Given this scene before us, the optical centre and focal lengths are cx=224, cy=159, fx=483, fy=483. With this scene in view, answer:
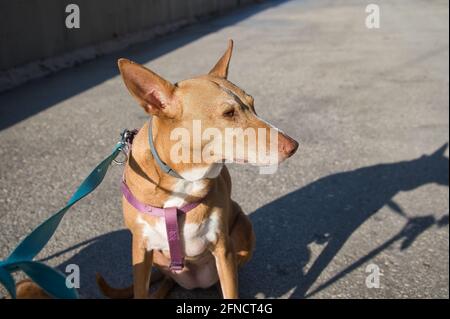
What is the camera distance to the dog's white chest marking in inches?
88.0

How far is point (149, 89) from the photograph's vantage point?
6.59 feet

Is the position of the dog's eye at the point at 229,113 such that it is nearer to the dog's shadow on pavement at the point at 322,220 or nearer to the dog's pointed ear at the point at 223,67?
the dog's pointed ear at the point at 223,67

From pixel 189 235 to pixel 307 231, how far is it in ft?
4.96

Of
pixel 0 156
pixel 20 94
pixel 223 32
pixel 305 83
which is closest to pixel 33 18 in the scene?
pixel 20 94

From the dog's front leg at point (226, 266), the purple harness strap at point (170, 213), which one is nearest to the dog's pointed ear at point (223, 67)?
the purple harness strap at point (170, 213)

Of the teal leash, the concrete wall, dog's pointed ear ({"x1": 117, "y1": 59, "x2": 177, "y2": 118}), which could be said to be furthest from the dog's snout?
the concrete wall

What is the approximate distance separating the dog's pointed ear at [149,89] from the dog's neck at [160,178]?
9 centimetres

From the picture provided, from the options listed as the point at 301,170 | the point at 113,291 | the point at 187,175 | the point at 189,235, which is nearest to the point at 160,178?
the point at 187,175

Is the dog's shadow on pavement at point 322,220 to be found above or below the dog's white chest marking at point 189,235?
below

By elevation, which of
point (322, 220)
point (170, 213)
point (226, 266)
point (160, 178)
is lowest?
point (322, 220)

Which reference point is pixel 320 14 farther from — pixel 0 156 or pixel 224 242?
pixel 224 242

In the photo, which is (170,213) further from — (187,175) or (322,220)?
(322,220)

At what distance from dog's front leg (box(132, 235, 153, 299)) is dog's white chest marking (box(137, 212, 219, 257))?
4cm

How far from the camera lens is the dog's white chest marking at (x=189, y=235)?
224 centimetres
